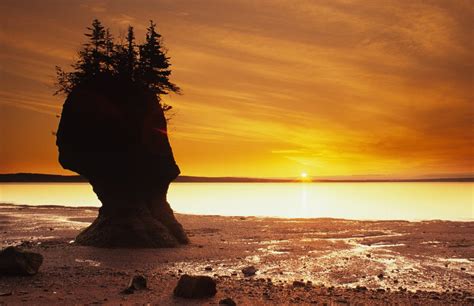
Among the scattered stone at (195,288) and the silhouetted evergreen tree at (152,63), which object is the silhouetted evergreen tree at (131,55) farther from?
the scattered stone at (195,288)

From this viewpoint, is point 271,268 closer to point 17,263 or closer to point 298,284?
point 298,284

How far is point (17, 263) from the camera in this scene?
754 inches

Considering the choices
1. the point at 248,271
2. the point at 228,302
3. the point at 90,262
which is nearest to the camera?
the point at 228,302

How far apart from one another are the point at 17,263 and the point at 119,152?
13109 millimetres

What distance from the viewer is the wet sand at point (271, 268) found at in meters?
16.8

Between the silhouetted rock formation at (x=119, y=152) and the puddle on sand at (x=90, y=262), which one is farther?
the silhouetted rock formation at (x=119, y=152)

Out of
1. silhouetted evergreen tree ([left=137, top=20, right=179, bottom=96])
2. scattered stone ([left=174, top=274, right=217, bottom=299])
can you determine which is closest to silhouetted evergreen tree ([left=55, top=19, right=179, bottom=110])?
silhouetted evergreen tree ([left=137, top=20, right=179, bottom=96])

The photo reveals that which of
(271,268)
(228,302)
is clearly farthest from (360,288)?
(228,302)

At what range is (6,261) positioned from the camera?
19125 mm

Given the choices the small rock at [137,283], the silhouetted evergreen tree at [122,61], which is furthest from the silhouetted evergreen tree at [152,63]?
the small rock at [137,283]

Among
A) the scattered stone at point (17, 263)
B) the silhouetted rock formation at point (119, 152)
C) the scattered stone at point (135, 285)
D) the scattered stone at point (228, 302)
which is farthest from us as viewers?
the silhouetted rock formation at point (119, 152)

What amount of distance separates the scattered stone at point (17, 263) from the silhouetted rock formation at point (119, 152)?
9.84 meters

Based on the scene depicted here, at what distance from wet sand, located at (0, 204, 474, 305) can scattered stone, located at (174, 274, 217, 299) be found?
1.08 feet

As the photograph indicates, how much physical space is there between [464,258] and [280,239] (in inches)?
501
